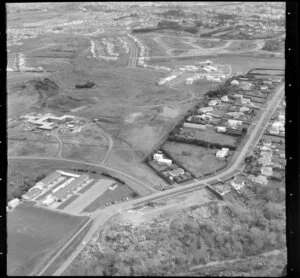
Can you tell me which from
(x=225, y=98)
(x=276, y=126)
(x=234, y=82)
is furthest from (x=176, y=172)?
(x=234, y=82)

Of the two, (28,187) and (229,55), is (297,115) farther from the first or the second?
(229,55)

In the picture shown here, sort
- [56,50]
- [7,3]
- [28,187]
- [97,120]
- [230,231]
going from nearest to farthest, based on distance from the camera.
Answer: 1. [7,3]
2. [230,231]
3. [28,187]
4. [97,120]
5. [56,50]

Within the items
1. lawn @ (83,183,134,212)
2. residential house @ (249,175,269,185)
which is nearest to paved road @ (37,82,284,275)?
lawn @ (83,183,134,212)

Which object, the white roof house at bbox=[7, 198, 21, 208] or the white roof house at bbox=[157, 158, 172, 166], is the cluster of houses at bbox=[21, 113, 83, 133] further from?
the white roof house at bbox=[7, 198, 21, 208]

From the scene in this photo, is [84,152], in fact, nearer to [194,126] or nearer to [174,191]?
[174,191]

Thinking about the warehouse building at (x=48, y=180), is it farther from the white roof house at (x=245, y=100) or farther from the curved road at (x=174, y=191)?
the white roof house at (x=245, y=100)
